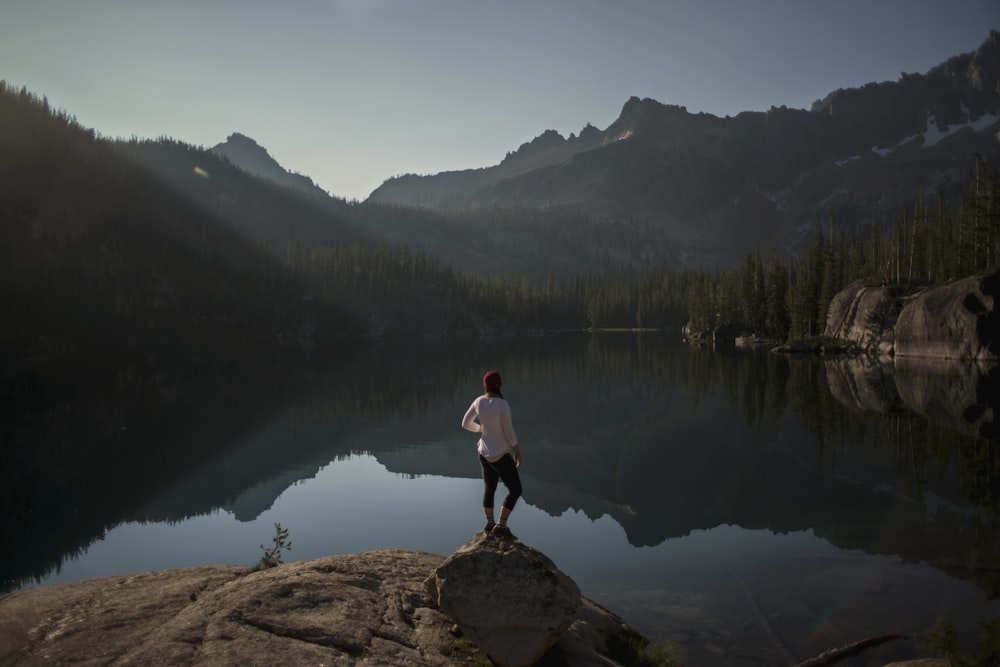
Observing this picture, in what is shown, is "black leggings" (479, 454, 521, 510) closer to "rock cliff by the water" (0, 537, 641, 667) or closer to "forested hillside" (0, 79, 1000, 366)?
"rock cliff by the water" (0, 537, 641, 667)

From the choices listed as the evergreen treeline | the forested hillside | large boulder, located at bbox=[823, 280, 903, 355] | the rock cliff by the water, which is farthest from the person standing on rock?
large boulder, located at bbox=[823, 280, 903, 355]

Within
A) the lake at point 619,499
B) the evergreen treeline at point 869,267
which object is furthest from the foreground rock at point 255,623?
the evergreen treeline at point 869,267

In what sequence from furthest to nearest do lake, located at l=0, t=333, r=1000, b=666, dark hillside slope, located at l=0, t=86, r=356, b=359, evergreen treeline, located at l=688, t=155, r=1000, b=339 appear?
1. dark hillside slope, located at l=0, t=86, r=356, b=359
2. evergreen treeline, located at l=688, t=155, r=1000, b=339
3. lake, located at l=0, t=333, r=1000, b=666

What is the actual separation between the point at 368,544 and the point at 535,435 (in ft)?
63.7

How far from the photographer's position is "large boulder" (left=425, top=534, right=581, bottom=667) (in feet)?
25.5

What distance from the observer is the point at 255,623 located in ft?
26.4

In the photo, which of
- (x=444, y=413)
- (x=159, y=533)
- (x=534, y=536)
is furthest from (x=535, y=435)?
(x=159, y=533)

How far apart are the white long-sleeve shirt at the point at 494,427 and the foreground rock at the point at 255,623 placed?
2.56m

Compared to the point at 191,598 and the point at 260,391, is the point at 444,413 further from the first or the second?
the point at 191,598

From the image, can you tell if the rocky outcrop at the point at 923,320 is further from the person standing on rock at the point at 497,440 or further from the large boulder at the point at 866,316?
the person standing on rock at the point at 497,440

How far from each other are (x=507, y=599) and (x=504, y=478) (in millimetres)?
1958

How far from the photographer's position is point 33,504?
837 inches

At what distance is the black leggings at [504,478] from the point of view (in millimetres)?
9250

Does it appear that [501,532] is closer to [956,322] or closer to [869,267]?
[956,322]
